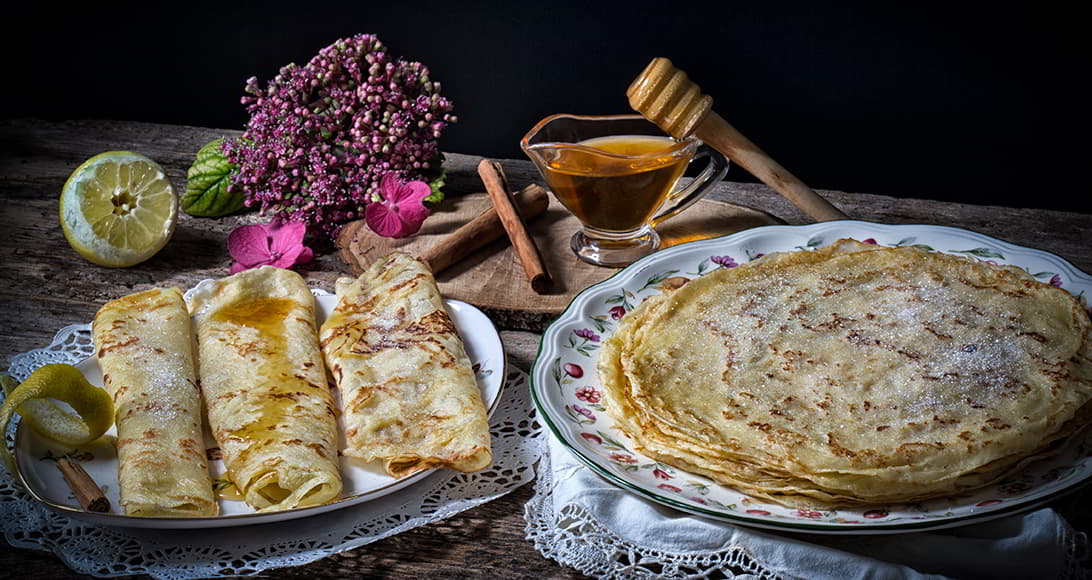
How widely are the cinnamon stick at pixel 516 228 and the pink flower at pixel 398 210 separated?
197 millimetres

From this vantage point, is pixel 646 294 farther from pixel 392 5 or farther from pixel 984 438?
pixel 392 5

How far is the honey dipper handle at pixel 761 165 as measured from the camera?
2.42m

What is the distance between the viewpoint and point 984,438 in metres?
1.41

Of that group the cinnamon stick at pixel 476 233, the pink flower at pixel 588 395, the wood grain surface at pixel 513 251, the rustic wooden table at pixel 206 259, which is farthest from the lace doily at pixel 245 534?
the cinnamon stick at pixel 476 233

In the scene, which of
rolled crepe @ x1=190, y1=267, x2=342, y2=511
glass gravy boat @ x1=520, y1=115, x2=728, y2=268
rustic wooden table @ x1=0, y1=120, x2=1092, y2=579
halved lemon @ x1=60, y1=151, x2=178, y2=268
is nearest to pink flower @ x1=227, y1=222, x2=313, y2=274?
rustic wooden table @ x1=0, y1=120, x2=1092, y2=579

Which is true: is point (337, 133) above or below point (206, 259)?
above

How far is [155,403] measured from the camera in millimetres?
1774

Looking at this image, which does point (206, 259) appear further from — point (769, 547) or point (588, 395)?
point (769, 547)

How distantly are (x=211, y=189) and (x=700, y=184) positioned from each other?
1.47m

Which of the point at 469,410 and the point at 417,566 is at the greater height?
the point at 469,410

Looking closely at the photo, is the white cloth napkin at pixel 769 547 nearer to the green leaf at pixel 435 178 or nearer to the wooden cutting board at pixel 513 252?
the wooden cutting board at pixel 513 252

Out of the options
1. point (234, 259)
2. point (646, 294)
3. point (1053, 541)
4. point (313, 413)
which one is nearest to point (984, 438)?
point (1053, 541)

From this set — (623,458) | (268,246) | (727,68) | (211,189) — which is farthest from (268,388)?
(727,68)

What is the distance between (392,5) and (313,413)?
203 cm
